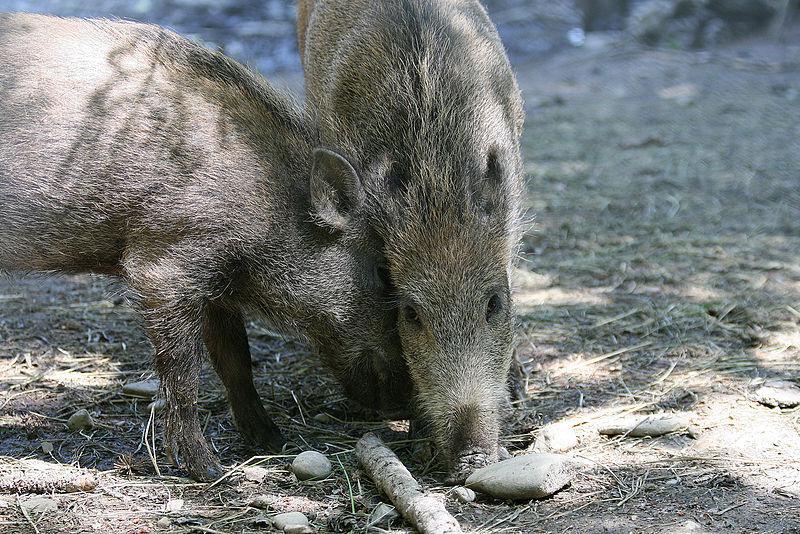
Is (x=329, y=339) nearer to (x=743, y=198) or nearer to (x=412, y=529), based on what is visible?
(x=412, y=529)

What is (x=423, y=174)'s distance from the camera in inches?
158

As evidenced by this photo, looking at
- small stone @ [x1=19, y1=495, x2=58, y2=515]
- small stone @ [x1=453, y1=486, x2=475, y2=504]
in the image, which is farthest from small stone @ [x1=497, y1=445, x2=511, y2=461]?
small stone @ [x1=19, y1=495, x2=58, y2=515]

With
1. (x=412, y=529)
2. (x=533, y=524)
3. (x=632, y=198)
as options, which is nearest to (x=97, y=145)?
(x=412, y=529)

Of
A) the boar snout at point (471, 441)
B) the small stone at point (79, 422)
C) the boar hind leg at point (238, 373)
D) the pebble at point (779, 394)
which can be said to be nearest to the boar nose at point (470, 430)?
the boar snout at point (471, 441)

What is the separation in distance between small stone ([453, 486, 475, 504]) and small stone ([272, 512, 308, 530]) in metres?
0.57

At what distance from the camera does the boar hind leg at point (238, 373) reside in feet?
13.4

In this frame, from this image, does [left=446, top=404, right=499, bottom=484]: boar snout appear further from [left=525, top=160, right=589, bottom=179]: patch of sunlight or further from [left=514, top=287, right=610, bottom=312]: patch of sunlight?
[left=525, top=160, right=589, bottom=179]: patch of sunlight

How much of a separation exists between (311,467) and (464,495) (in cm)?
61

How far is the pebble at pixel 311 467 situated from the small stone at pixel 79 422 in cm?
98

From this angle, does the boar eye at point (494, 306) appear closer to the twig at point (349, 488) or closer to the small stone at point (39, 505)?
the twig at point (349, 488)

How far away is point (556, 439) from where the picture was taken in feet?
12.8

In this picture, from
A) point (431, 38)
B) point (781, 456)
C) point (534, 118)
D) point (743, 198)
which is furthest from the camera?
point (534, 118)

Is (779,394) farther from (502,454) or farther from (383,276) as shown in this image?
(383,276)

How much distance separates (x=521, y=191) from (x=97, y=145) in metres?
1.92
